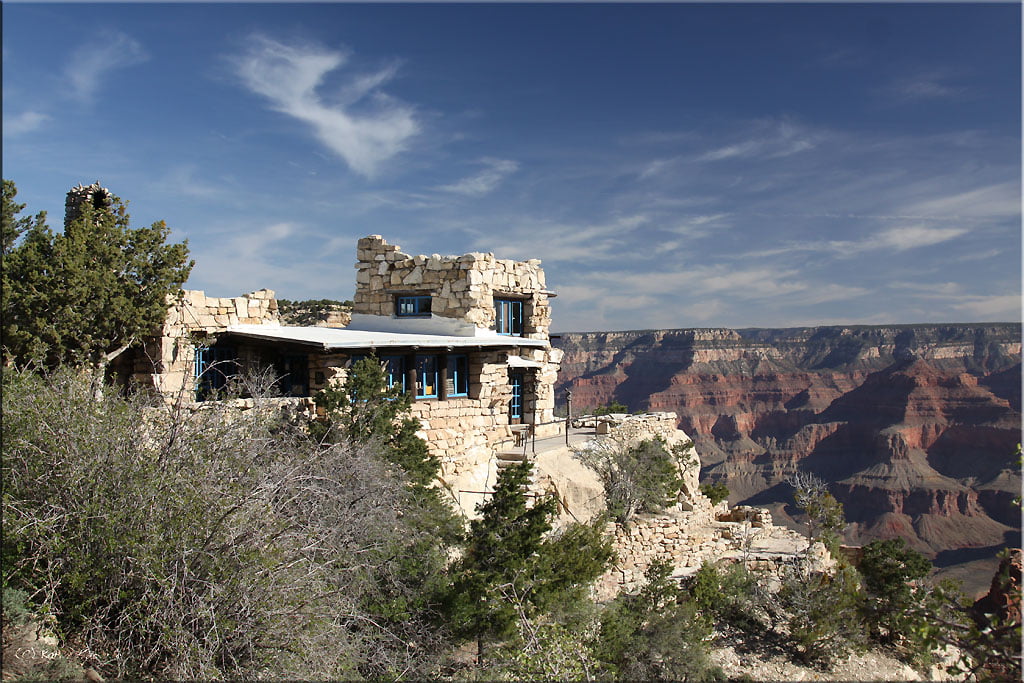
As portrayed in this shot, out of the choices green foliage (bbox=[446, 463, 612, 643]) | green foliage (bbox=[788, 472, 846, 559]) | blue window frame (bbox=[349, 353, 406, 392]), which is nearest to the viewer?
green foliage (bbox=[446, 463, 612, 643])

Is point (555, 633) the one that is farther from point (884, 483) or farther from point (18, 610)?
point (884, 483)

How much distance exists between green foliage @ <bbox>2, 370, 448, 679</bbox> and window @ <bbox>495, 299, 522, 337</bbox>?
13.4 m

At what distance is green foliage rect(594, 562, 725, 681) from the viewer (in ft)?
41.1

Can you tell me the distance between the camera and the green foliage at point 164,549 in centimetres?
688

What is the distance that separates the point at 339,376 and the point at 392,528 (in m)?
5.36

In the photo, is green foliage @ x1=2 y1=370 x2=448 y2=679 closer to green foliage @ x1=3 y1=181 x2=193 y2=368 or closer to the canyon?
green foliage @ x1=3 y1=181 x2=193 y2=368

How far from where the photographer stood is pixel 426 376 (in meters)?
16.7

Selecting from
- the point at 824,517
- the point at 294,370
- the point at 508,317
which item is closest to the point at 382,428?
the point at 294,370

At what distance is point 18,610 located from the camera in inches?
267

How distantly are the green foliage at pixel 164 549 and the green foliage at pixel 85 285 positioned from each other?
4.23 meters

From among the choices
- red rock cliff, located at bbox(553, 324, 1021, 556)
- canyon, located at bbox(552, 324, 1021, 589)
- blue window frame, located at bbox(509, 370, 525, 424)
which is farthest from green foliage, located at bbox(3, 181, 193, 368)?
red rock cliff, located at bbox(553, 324, 1021, 556)

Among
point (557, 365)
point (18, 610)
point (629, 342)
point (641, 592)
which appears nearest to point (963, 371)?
point (629, 342)

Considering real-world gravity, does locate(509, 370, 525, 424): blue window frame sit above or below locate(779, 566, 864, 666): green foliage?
above

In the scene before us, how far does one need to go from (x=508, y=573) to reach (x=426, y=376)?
22.9ft
